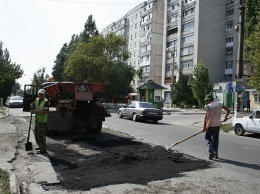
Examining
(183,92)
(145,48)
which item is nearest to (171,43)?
(145,48)

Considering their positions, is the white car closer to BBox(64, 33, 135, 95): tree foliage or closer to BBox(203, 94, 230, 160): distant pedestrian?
BBox(203, 94, 230, 160): distant pedestrian

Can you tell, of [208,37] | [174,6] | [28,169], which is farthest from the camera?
[174,6]

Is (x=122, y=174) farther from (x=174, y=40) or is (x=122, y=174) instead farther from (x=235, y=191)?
(x=174, y=40)

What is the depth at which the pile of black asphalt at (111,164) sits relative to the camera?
19.3 feet

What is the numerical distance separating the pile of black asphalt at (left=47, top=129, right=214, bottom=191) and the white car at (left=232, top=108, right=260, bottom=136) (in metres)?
6.75

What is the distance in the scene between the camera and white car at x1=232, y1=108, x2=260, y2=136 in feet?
46.2

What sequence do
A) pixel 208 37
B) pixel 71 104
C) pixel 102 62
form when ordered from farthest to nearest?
pixel 208 37 < pixel 102 62 < pixel 71 104

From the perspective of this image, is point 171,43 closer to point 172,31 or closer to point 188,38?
point 172,31

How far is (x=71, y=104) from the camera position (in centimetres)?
1198

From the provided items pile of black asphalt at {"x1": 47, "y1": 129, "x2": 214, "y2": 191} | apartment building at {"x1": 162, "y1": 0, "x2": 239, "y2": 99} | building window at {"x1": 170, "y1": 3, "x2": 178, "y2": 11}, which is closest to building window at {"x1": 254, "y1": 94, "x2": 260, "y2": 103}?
apartment building at {"x1": 162, "y1": 0, "x2": 239, "y2": 99}

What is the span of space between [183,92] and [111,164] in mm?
40198

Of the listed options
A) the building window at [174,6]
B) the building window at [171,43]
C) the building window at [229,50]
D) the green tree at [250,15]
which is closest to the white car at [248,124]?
the green tree at [250,15]

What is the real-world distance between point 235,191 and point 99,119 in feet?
25.4

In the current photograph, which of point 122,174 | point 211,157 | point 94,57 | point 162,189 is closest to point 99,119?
point 211,157
